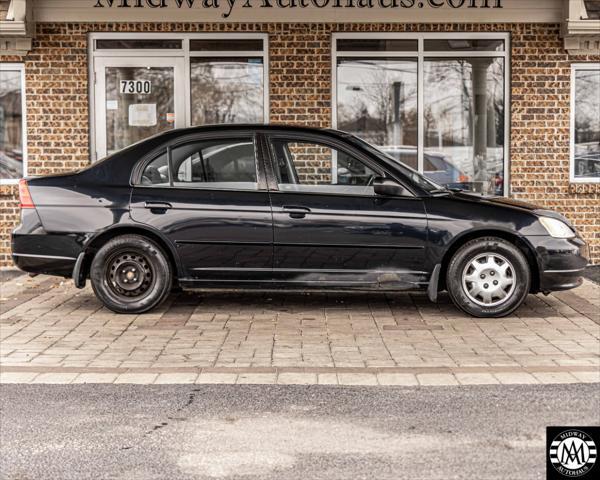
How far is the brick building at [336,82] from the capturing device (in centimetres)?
1309

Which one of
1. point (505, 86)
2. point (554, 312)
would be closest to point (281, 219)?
point (554, 312)

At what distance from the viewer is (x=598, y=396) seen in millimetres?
6320

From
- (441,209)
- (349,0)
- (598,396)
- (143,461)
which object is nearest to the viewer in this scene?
(143,461)

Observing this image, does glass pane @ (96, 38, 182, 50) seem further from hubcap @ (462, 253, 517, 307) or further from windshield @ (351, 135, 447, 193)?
hubcap @ (462, 253, 517, 307)

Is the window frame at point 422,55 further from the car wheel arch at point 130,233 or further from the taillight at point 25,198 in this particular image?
the taillight at point 25,198

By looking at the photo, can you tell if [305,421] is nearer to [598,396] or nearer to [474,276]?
[598,396]

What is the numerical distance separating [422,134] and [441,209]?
4351mm

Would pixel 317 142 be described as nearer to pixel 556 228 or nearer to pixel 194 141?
pixel 194 141

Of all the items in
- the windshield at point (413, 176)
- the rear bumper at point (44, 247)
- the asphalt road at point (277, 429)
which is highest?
the windshield at point (413, 176)

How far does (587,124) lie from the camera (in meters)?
13.5

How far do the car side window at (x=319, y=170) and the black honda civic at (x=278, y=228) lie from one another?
1cm

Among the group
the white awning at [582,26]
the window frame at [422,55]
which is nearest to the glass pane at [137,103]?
the window frame at [422,55]

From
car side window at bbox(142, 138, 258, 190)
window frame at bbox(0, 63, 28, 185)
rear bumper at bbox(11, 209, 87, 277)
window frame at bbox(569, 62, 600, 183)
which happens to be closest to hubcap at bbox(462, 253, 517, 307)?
car side window at bbox(142, 138, 258, 190)

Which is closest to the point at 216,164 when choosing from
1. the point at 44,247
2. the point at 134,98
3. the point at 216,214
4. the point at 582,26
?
the point at 216,214
